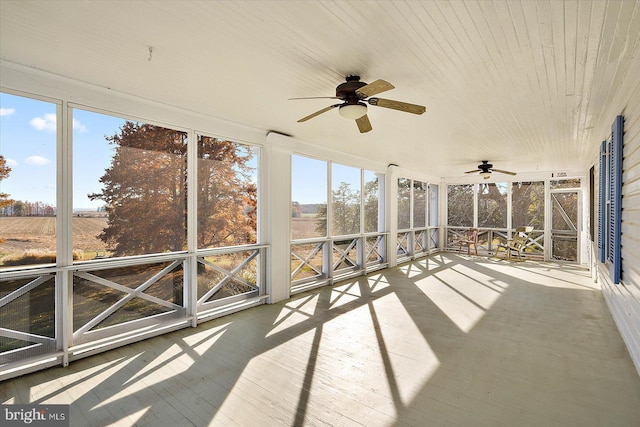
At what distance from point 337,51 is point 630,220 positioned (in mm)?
2974

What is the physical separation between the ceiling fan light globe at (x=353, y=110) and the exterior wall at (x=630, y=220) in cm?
211

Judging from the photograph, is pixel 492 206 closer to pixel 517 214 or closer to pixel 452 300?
pixel 517 214

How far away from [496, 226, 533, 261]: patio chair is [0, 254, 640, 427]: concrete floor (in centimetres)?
432

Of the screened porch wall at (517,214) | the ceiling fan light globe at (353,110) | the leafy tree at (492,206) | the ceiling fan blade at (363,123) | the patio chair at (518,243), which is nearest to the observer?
the ceiling fan light globe at (353,110)

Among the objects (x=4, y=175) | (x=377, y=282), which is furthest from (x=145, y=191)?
(x=377, y=282)

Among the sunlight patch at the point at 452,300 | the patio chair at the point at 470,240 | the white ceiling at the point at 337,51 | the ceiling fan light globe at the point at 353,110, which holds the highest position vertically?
the white ceiling at the point at 337,51

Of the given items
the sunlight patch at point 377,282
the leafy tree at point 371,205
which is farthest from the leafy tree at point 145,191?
the leafy tree at point 371,205

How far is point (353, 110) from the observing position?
269 cm

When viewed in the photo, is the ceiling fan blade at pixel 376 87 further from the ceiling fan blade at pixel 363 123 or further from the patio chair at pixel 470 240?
the patio chair at pixel 470 240

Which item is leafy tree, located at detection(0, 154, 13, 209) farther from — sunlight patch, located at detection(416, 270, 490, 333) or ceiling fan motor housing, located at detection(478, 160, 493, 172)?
ceiling fan motor housing, located at detection(478, 160, 493, 172)

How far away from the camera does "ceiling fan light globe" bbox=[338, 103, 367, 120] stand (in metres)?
2.67

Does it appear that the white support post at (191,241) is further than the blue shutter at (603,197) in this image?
No

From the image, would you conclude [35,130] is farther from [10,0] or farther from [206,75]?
[206,75]

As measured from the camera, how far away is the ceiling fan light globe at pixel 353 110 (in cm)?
267
